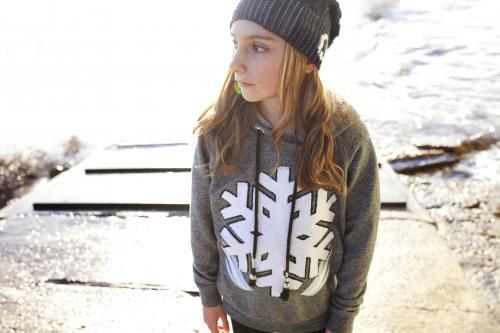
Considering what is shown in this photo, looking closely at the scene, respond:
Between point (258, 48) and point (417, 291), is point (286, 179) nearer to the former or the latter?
point (258, 48)

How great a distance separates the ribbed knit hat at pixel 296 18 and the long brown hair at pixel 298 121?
3 cm

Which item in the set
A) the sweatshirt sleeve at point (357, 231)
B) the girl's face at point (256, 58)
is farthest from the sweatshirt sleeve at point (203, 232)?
the sweatshirt sleeve at point (357, 231)

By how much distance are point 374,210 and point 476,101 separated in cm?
487

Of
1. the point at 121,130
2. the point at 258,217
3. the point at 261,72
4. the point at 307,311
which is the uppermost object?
the point at 261,72

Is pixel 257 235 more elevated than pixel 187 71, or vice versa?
pixel 257 235

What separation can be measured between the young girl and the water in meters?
2.31

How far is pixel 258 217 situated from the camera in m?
1.32

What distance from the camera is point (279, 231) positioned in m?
1.31

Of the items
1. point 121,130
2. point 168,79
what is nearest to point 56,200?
point 121,130

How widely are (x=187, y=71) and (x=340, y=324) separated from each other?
6232 millimetres

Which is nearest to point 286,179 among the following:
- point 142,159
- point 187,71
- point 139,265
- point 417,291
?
point 417,291

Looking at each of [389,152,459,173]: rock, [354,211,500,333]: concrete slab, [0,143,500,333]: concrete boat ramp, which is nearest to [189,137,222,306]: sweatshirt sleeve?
[0,143,500,333]: concrete boat ramp

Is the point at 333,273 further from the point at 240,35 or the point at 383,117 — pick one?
the point at 383,117

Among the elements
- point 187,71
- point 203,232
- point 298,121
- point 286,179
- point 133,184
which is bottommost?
point 187,71
